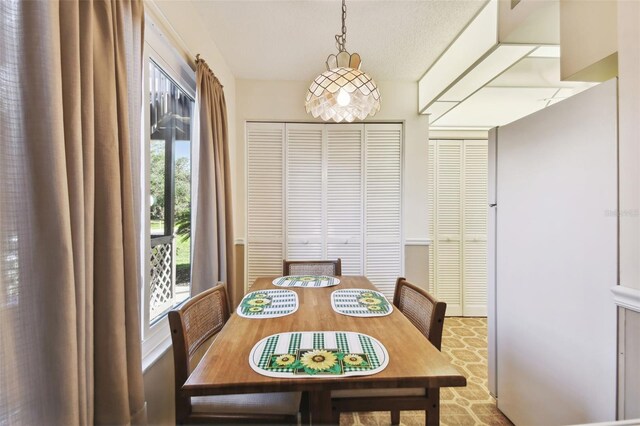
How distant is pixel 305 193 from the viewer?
9.36 ft

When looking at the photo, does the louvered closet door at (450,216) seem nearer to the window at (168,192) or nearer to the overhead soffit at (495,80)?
the overhead soffit at (495,80)

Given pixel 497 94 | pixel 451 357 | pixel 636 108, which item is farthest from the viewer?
pixel 497 94

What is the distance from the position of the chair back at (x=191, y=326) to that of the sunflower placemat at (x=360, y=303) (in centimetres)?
61

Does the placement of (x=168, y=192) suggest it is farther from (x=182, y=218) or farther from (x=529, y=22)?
(x=529, y=22)

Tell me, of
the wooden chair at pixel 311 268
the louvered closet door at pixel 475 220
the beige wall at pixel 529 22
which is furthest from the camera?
the louvered closet door at pixel 475 220

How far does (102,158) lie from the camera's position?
2.85 feet

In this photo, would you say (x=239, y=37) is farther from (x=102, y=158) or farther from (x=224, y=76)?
(x=102, y=158)

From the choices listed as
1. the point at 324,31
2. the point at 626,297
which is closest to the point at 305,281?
Result: the point at 626,297

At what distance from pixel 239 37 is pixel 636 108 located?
232cm

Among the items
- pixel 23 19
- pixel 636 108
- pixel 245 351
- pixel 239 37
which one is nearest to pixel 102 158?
pixel 23 19

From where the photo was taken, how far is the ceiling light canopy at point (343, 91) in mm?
1337

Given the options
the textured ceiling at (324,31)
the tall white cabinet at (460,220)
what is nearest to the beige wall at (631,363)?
the textured ceiling at (324,31)

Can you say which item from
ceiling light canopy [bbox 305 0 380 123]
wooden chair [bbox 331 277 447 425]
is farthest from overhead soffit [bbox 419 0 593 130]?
wooden chair [bbox 331 277 447 425]

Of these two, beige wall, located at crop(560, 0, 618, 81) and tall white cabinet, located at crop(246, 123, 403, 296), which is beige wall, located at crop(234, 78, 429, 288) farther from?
beige wall, located at crop(560, 0, 618, 81)
